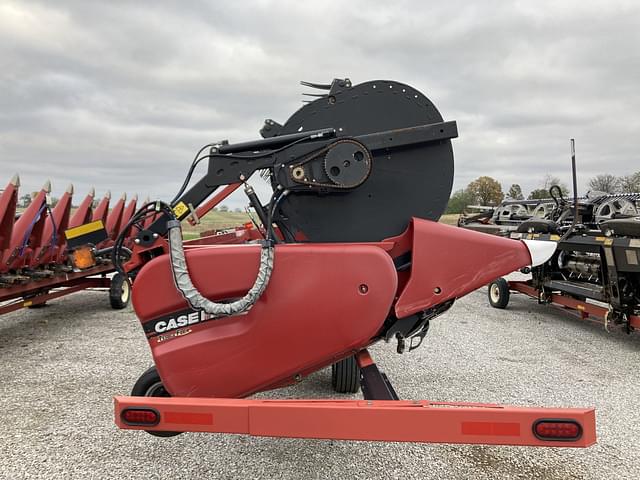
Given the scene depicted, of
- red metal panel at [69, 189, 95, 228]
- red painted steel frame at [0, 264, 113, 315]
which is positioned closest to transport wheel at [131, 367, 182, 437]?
red painted steel frame at [0, 264, 113, 315]

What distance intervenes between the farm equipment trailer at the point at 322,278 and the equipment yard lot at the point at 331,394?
0.60m

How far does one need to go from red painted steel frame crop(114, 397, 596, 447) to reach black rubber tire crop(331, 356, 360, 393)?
69.4 inches

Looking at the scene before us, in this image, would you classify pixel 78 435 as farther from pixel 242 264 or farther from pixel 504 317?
pixel 504 317

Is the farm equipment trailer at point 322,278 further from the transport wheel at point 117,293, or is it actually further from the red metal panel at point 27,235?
the transport wheel at point 117,293

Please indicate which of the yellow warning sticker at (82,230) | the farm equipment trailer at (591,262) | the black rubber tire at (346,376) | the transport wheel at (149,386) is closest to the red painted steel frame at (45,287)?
the yellow warning sticker at (82,230)

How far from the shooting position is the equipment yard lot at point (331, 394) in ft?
9.23

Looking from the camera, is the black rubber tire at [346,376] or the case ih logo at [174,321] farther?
the black rubber tire at [346,376]

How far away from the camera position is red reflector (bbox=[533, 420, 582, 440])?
2.04m

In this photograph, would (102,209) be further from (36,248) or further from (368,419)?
(368,419)

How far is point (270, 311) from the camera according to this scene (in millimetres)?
2385

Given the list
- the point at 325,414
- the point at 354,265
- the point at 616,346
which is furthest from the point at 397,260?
the point at 616,346

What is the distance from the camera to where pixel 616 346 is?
18.6ft

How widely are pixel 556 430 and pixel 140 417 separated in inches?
77.9

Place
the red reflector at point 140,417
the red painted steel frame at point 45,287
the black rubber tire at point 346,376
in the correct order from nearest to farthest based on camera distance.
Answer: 1. the red reflector at point 140,417
2. the black rubber tire at point 346,376
3. the red painted steel frame at point 45,287
